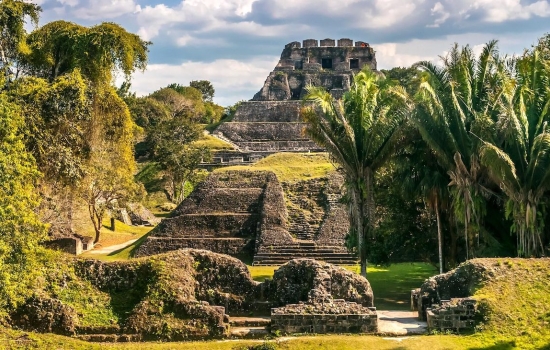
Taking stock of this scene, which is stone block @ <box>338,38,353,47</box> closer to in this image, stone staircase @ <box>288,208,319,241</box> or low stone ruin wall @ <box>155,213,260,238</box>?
stone staircase @ <box>288,208,319,241</box>

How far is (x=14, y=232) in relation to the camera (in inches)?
515

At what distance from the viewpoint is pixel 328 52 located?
59.7 m

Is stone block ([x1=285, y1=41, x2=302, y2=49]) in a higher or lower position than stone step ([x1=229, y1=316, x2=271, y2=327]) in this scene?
higher

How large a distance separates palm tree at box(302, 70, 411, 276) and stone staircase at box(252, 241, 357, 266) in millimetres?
6735

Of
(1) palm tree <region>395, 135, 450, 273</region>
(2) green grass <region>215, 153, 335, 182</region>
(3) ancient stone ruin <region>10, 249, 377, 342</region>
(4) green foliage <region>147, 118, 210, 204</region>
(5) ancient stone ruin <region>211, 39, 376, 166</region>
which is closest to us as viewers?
(3) ancient stone ruin <region>10, 249, 377, 342</region>

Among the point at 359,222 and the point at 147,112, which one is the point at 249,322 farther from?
the point at 147,112

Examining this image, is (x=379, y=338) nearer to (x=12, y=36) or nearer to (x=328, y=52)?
(x=12, y=36)

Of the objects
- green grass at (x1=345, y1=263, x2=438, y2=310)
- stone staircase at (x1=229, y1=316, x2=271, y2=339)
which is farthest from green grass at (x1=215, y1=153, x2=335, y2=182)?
stone staircase at (x1=229, y1=316, x2=271, y2=339)

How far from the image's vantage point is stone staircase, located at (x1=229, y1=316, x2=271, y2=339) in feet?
45.2

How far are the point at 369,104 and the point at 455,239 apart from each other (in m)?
5.22

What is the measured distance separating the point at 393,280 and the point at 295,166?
→ 13517 mm

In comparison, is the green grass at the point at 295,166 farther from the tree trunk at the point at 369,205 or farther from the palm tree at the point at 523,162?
the palm tree at the point at 523,162

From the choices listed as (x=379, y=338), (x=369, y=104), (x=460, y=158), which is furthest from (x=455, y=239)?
Result: (x=379, y=338)


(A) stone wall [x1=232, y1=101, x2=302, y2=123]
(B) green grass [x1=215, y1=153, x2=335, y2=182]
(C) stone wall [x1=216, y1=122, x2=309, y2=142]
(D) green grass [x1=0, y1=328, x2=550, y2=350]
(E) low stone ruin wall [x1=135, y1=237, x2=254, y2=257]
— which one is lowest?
(D) green grass [x1=0, y1=328, x2=550, y2=350]
